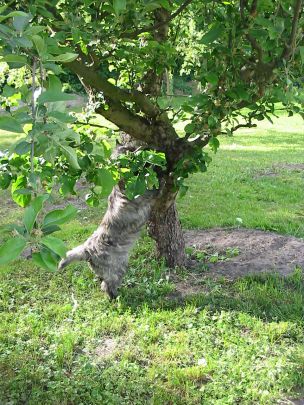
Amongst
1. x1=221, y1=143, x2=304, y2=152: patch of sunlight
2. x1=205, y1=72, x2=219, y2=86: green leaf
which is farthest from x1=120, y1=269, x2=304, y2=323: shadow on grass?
x1=221, y1=143, x2=304, y2=152: patch of sunlight

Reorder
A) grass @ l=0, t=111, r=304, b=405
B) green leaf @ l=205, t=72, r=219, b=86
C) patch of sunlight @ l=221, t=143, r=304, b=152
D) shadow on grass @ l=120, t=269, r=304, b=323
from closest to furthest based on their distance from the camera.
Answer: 1. green leaf @ l=205, t=72, r=219, b=86
2. grass @ l=0, t=111, r=304, b=405
3. shadow on grass @ l=120, t=269, r=304, b=323
4. patch of sunlight @ l=221, t=143, r=304, b=152

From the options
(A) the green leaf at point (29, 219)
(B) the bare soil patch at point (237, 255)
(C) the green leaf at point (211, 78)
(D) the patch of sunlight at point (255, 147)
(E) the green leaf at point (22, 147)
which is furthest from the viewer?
(D) the patch of sunlight at point (255, 147)

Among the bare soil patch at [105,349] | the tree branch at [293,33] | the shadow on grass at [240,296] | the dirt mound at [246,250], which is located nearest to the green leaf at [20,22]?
the tree branch at [293,33]

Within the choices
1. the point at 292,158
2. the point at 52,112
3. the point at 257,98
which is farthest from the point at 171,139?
the point at 292,158

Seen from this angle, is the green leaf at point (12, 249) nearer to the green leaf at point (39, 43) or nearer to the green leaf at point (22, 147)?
the green leaf at point (22, 147)

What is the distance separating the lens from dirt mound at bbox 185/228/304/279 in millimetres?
4840

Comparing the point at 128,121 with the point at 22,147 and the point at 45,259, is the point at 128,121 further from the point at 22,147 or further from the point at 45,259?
the point at 45,259

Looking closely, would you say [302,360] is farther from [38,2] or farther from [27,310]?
[38,2]

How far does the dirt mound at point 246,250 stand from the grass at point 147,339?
24 centimetres

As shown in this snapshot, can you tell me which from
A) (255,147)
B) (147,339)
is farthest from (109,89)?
(255,147)

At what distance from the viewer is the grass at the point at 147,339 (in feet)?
10.7

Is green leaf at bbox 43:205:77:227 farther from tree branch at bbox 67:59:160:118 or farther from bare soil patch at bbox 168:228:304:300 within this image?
bare soil patch at bbox 168:228:304:300

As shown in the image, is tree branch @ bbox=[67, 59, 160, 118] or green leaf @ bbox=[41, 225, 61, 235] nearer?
green leaf @ bbox=[41, 225, 61, 235]

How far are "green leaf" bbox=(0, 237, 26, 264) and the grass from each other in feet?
7.61
